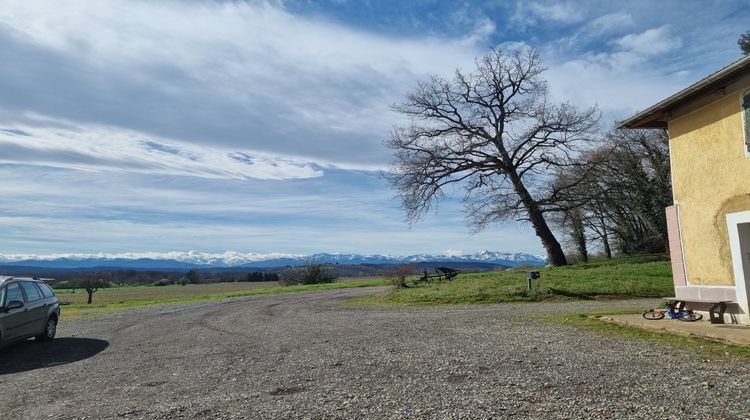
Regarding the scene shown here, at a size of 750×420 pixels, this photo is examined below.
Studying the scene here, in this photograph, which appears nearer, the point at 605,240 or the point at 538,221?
the point at 538,221

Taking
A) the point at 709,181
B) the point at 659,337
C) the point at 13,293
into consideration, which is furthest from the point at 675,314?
the point at 13,293

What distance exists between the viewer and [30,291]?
12031 millimetres

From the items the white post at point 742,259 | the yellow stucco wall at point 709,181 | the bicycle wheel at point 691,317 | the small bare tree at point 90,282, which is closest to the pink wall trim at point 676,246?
the yellow stucco wall at point 709,181

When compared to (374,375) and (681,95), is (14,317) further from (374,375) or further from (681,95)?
(681,95)

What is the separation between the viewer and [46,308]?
12250mm

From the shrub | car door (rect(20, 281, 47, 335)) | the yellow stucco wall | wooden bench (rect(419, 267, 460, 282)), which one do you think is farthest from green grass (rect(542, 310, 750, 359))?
the shrub

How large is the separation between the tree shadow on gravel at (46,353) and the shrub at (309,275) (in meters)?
37.1

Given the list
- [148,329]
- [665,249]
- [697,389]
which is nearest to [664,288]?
[697,389]

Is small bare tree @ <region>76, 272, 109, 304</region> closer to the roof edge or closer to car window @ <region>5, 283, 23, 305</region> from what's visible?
car window @ <region>5, 283, 23, 305</region>

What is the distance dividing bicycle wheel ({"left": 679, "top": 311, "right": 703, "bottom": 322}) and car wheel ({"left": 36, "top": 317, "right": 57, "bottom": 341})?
1376cm

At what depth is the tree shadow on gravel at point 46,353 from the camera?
9.61 meters

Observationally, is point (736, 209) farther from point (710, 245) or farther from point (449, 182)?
point (449, 182)

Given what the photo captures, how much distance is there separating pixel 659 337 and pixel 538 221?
22.4 m

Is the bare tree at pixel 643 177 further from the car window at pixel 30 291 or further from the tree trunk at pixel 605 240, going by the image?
the car window at pixel 30 291
